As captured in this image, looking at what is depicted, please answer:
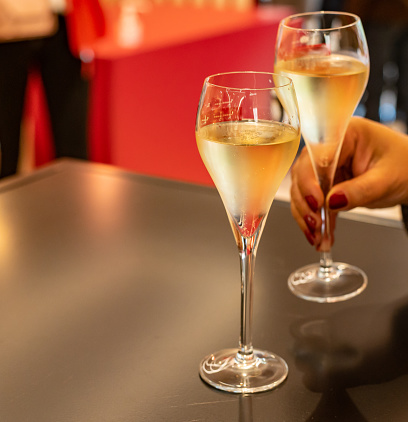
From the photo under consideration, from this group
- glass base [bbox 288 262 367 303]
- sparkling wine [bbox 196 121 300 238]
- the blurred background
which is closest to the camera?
sparkling wine [bbox 196 121 300 238]

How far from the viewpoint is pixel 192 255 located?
0.79 meters

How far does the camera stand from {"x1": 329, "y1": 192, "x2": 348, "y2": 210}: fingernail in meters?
0.73

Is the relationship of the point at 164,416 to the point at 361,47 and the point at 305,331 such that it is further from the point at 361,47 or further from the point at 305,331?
the point at 361,47

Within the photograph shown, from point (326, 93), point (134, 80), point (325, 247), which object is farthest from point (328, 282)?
point (134, 80)

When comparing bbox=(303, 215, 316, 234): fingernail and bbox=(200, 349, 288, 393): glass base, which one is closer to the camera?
bbox=(200, 349, 288, 393): glass base

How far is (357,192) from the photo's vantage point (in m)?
0.74

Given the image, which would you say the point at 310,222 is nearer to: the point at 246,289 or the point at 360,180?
the point at 360,180

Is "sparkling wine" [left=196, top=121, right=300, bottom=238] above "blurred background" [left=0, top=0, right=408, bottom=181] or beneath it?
above

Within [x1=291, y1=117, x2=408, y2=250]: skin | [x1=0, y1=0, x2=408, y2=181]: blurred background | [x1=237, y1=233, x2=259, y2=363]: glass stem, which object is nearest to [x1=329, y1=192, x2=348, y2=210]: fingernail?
[x1=291, y1=117, x2=408, y2=250]: skin

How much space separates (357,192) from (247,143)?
0.86 ft

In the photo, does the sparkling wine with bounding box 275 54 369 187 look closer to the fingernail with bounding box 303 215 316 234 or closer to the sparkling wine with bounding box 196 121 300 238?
the fingernail with bounding box 303 215 316 234

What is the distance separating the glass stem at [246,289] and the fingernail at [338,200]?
184mm

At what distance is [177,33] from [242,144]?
2.20 metres

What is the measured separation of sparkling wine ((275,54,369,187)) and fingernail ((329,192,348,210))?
0.28ft
